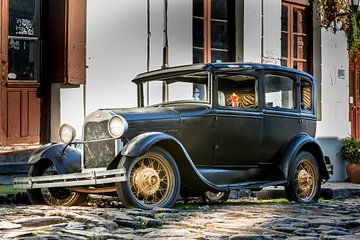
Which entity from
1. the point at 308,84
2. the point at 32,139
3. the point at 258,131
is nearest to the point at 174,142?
the point at 258,131

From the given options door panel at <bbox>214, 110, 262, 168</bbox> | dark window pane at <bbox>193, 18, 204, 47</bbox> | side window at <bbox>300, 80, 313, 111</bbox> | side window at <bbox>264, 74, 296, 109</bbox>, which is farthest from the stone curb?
dark window pane at <bbox>193, 18, 204, 47</bbox>

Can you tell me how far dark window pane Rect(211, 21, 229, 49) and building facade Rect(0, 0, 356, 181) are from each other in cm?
2

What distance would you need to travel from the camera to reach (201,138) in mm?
8156

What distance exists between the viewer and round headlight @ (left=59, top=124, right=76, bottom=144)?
804 cm

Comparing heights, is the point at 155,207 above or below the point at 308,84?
below

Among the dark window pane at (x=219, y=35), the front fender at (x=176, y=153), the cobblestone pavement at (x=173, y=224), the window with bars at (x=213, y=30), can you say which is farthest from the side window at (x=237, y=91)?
the dark window pane at (x=219, y=35)

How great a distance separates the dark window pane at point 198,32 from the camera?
41.1 feet

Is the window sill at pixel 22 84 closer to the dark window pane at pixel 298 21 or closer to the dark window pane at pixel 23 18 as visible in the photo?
the dark window pane at pixel 23 18

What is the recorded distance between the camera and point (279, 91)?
9.27 m

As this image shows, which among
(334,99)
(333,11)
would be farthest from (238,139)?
(333,11)

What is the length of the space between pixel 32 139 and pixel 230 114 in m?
3.38

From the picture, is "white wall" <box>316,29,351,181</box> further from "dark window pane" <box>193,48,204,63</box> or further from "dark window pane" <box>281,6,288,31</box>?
"dark window pane" <box>193,48,204,63</box>

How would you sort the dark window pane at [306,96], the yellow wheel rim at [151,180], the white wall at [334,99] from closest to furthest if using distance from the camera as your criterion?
the yellow wheel rim at [151,180] < the dark window pane at [306,96] < the white wall at [334,99]

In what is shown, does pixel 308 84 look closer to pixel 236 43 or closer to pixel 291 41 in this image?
pixel 236 43
